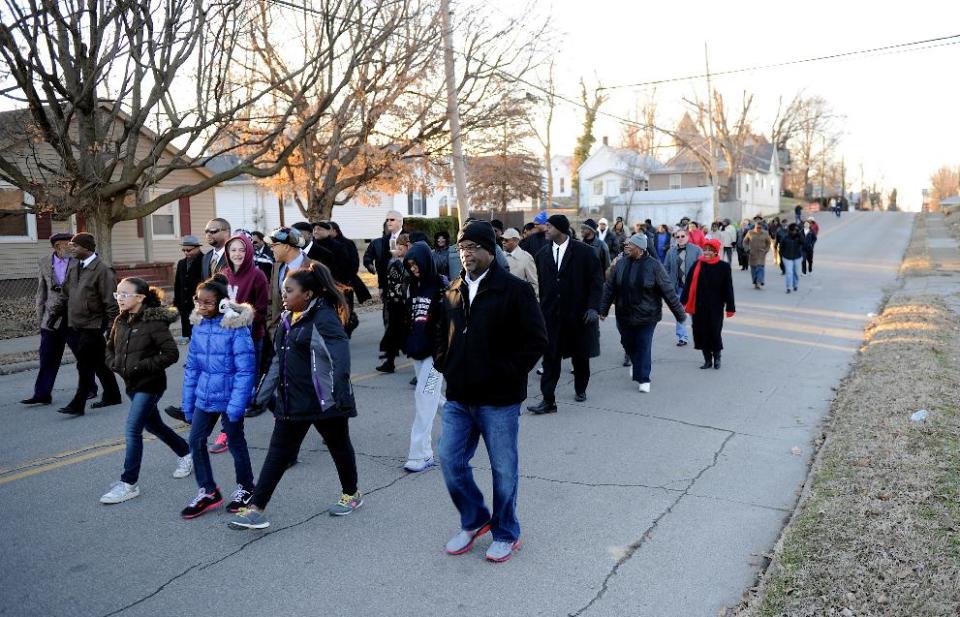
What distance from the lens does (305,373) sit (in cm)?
477

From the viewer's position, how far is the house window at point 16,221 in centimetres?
2023

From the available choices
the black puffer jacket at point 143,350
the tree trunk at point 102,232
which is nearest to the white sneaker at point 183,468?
the black puffer jacket at point 143,350

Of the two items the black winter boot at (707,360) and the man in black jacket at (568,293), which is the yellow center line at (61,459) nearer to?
the man in black jacket at (568,293)

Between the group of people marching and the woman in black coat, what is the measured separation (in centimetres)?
172

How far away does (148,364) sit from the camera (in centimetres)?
544

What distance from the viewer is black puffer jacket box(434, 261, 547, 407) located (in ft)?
14.3

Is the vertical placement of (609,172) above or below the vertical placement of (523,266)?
above

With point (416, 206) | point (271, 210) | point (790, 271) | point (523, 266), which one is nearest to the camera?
point (523, 266)

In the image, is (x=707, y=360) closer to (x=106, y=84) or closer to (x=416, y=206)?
(x=106, y=84)

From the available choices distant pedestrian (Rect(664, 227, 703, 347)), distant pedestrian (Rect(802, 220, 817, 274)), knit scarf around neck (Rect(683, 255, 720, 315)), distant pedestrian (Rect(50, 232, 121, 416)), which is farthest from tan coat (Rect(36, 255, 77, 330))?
distant pedestrian (Rect(802, 220, 817, 274))

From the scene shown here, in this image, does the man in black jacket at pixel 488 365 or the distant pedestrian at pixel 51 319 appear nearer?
the man in black jacket at pixel 488 365

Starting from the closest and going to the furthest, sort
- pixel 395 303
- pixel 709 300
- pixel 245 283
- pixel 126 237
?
pixel 245 283 → pixel 395 303 → pixel 709 300 → pixel 126 237

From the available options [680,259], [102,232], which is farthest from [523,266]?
[102,232]

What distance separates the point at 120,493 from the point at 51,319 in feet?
11.8
